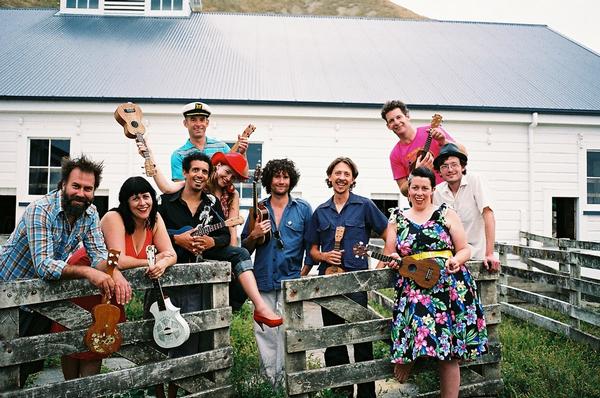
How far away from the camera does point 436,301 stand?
3605 mm

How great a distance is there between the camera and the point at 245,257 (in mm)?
4184

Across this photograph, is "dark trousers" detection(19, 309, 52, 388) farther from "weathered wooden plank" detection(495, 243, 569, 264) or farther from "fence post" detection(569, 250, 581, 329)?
"weathered wooden plank" detection(495, 243, 569, 264)

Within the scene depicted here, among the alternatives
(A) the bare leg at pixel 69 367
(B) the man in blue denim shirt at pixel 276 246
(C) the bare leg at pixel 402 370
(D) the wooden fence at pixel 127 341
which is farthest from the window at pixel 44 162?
(C) the bare leg at pixel 402 370

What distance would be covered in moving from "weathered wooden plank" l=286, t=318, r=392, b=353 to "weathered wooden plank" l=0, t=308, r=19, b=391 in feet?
5.82

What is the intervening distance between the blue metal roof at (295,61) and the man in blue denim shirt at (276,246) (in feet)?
22.5

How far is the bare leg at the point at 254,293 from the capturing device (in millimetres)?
3936

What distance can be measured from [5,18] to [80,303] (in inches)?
635

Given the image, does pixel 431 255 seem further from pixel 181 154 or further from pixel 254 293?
pixel 181 154

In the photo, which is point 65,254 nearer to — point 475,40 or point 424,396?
point 424,396

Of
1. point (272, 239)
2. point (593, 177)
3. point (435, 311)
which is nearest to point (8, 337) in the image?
point (272, 239)

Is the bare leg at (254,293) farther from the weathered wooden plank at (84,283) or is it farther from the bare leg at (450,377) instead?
the bare leg at (450,377)

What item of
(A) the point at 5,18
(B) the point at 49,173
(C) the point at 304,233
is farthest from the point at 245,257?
(A) the point at 5,18

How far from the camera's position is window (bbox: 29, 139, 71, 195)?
11.2m

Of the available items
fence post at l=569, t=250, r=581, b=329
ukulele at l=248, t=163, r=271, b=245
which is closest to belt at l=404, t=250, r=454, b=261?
ukulele at l=248, t=163, r=271, b=245
